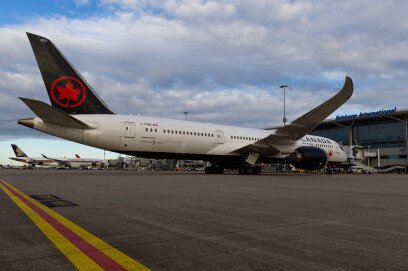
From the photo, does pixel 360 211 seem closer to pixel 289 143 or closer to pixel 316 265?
pixel 316 265

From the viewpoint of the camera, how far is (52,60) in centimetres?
2147

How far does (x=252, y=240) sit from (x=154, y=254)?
56.5 inches

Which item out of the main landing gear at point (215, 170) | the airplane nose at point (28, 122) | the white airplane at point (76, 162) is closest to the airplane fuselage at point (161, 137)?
the airplane nose at point (28, 122)

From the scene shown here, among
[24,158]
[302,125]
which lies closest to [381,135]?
[302,125]

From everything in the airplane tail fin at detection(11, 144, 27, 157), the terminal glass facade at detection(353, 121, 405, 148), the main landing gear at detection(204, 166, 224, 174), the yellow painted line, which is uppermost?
the terminal glass facade at detection(353, 121, 405, 148)

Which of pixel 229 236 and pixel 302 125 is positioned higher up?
pixel 302 125

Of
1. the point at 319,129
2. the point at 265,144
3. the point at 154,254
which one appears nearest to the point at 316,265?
the point at 154,254

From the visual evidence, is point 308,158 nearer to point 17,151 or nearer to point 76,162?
point 76,162

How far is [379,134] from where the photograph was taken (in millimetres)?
77438

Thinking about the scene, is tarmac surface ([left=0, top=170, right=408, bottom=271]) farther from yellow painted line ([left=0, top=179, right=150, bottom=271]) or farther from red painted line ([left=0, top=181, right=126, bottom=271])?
red painted line ([left=0, top=181, right=126, bottom=271])

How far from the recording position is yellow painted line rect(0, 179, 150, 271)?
3808 mm

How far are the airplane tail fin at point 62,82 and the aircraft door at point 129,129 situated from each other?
2.10 m

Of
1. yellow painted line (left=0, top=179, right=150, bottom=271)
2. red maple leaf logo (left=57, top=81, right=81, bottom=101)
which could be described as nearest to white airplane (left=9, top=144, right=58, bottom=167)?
red maple leaf logo (left=57, top=81, right=81, bottom=101)

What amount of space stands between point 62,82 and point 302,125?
15.5m
